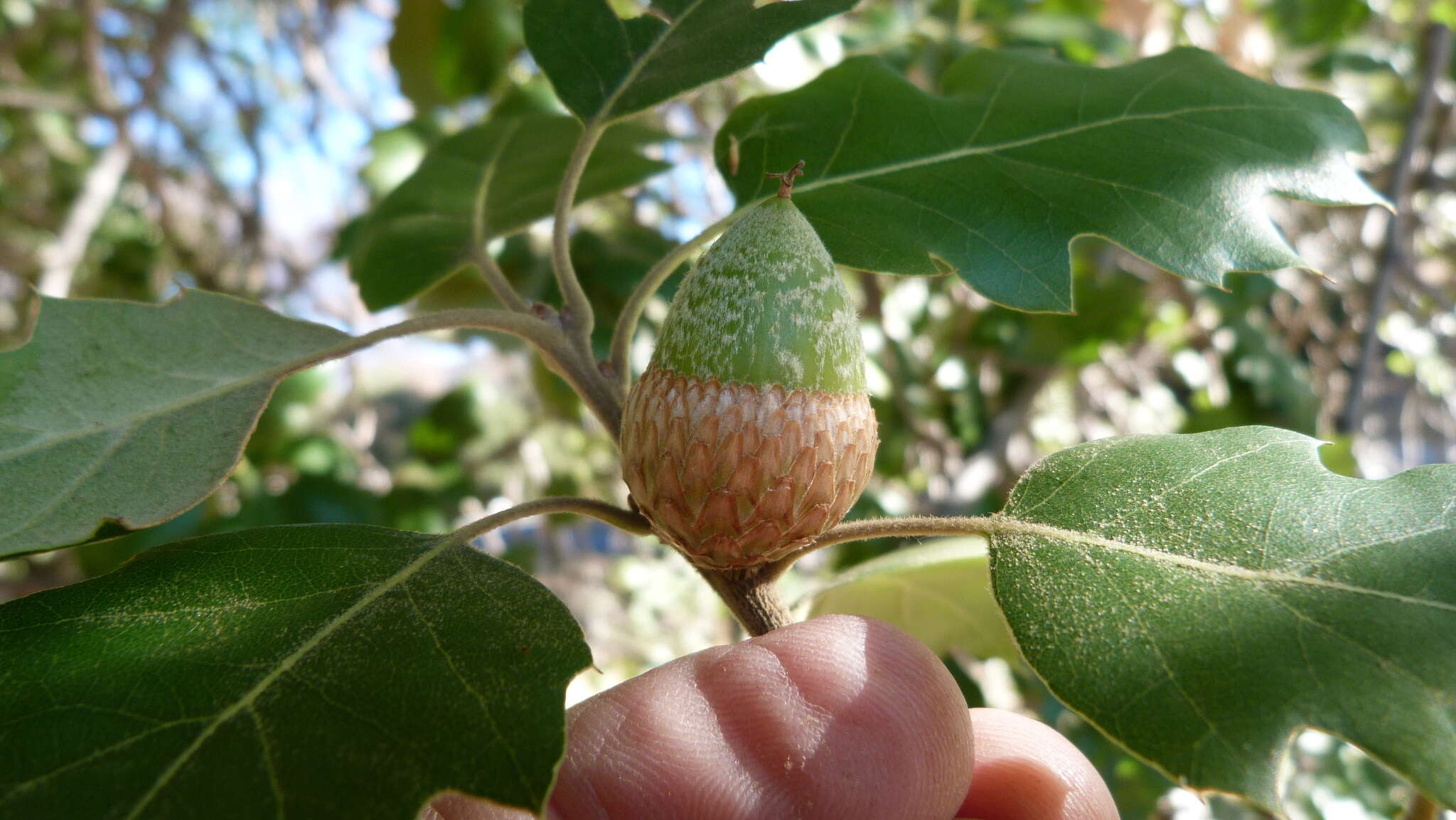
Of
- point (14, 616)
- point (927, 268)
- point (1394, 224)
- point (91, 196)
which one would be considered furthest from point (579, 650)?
point (91, 196)

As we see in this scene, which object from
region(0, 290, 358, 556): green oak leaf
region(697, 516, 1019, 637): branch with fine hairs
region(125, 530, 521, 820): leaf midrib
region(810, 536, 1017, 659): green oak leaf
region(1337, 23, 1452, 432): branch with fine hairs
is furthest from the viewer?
region(1337, 23, 1452, 432): branch with fine hairs

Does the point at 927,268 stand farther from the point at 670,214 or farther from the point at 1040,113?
the point at 670,214

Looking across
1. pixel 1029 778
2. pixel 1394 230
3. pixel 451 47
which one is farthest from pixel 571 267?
pixel 1394 230

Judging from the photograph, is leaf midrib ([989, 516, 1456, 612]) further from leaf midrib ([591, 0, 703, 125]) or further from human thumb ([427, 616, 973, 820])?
leaf midrib ([591, 0, 703, 125])

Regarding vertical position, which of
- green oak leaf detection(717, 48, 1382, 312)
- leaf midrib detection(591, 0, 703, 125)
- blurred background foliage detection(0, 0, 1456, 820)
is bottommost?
blurred background foliage detection(0, 0, 1456, 820)

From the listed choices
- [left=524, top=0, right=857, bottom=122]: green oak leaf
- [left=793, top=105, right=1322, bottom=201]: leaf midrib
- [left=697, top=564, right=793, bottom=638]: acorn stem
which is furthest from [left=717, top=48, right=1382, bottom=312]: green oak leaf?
[left=697, top=564, right=793, bottom=638]: acorn stem

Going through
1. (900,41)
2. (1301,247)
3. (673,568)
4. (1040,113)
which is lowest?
(673,568)
